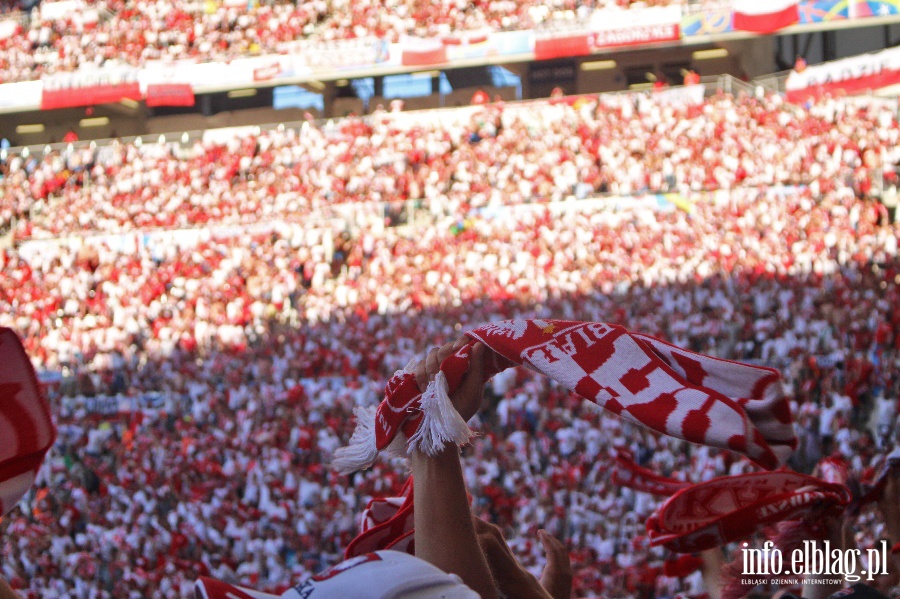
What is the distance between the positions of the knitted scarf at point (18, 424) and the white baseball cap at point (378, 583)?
0.93 ft

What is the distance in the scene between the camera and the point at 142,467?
1173 cm

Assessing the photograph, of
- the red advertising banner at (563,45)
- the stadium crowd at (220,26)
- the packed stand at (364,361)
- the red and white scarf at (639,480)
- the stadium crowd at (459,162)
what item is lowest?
the packed stand at (364,361)

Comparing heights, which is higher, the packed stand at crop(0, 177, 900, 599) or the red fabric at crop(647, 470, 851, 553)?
the red fabric at crop(647, 470, 851, 553)

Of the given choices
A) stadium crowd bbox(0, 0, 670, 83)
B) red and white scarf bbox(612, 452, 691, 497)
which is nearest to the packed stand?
red and white scarf bbox(612, 452, 691, 497)

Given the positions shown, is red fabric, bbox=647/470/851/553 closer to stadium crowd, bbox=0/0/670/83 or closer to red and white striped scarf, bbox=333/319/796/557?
red and white striped scarf, bbox=333/319/796/557

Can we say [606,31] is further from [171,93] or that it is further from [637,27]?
[171,93]

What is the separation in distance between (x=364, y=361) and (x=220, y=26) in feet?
42.1

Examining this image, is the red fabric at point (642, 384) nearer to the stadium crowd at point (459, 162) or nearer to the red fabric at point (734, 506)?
the red fabric at point (734, 506)

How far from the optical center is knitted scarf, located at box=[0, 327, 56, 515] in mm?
1370

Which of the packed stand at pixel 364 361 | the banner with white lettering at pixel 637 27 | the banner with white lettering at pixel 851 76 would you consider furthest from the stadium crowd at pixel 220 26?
the packed stand at pixel 364 361

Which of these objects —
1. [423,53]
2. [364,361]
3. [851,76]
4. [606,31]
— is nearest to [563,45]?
[606,31]

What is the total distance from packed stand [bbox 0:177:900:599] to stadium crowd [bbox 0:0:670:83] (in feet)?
20.9

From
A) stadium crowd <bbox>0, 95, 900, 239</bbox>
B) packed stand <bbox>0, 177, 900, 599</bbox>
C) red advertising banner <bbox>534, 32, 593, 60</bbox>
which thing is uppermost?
red advertising banner <bbox>534, 32, 593, 60</bbox>

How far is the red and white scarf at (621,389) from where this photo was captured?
1.47m
